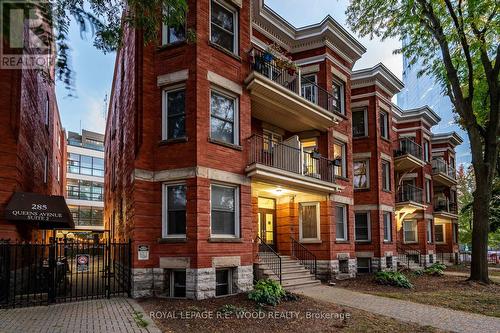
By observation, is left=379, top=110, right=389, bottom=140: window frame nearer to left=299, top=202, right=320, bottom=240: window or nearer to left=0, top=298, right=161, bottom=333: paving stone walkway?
left=299, top=202, right=320, bottom=240: window

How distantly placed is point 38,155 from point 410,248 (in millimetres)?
24853

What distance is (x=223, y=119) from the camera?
42.8 feet

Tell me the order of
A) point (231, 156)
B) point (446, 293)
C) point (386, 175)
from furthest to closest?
point (386, 175)
point (446, 293)
point (231, 156)

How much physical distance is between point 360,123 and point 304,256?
383 inches

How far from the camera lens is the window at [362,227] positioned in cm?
2181

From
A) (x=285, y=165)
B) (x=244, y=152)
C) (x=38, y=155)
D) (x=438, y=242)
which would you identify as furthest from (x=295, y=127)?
(x=438, y=242)

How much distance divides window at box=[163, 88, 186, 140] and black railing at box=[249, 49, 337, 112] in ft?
10.4

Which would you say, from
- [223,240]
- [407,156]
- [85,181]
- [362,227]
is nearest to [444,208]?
[407,156]

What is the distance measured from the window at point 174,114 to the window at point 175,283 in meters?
4.46

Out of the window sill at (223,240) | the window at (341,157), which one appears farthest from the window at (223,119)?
the window at (341,157)

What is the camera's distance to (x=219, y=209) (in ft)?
40.9

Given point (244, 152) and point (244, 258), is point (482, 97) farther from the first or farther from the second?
point (244, 258)

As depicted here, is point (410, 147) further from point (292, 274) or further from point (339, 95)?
point (292, 274)

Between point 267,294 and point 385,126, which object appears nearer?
point 267,294
